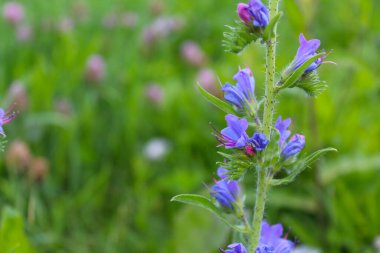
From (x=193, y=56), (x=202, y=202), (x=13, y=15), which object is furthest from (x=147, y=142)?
(x=202, y=202)

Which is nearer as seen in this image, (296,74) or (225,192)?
(296,74)

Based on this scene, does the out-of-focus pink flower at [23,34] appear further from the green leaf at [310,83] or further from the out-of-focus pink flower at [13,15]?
the green leaf at [310,83]

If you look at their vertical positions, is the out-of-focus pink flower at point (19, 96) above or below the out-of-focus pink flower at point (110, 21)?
below

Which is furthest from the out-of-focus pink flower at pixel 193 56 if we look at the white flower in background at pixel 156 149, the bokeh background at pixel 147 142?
the white flower in background at pixel 156 149

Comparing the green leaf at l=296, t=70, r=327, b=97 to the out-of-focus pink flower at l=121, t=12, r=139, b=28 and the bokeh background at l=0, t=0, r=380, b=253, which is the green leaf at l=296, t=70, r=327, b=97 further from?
the out-of-focus pink flower at l=121, t=12, r=139, b=28

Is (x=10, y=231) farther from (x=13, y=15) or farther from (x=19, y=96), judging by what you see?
(x=13, y=15)

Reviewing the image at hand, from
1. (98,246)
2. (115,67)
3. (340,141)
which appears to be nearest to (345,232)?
(340,141)
